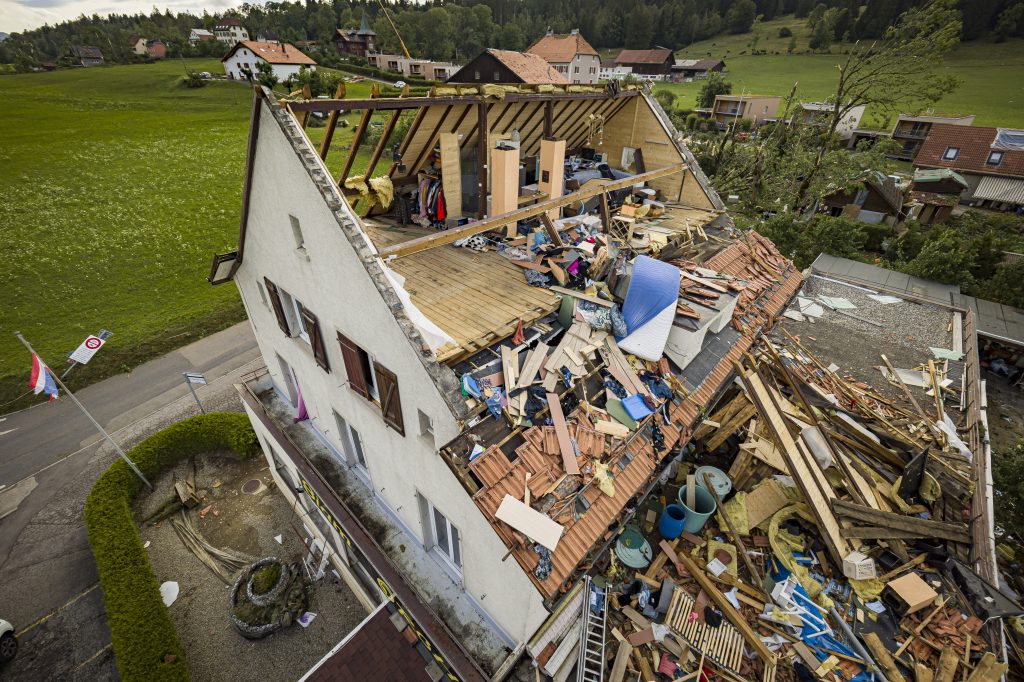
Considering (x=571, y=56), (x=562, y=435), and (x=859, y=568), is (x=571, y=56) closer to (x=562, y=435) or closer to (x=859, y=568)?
(x=562, y=435)

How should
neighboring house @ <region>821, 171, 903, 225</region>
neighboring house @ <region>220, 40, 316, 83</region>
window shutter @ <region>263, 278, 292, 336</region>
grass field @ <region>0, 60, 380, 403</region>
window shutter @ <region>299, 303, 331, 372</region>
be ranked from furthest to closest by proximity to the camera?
neighboring house @ <region>220, 40, 316, 83</region>
neighboring house @ <region>821, 171, 903, 225</region>
grass field @ <region>0, 60, 380, 403</region>
window shutter @ <region>263, 278, 292, 336</region>
window shutter @ <region>299, 303, 331, 372</region>

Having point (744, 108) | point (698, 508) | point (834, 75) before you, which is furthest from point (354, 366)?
point (834, 75)

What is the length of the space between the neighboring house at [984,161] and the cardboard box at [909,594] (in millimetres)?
64799

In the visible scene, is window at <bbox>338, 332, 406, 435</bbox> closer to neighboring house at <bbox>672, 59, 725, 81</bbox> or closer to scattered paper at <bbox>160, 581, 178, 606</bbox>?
scattered paper at <bbox>160, 581, 178, 606</bbox>

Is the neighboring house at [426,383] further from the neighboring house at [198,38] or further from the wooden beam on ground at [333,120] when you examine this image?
the neighboring house at [198,38]

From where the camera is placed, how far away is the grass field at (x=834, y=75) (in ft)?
253

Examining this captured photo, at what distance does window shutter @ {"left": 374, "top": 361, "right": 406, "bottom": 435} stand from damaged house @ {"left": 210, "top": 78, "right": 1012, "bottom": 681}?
5cm

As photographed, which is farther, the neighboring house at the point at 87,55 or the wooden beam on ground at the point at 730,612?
the neighboring house at the point at 87,55

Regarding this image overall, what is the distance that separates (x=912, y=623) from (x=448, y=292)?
526 inches

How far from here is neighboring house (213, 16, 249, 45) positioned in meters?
131

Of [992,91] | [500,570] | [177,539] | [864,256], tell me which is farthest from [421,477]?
[992,91]

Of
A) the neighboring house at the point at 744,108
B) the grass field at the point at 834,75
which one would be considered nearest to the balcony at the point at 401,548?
the grass field at the point at 834,75

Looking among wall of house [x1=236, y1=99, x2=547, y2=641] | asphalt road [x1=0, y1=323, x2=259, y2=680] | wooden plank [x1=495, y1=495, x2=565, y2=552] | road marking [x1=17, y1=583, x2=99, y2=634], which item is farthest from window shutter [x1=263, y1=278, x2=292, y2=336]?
road marking [x1=17, y1=583, x2=99, y2=634]

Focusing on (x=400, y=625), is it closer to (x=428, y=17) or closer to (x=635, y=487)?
(x=635, y=487)
